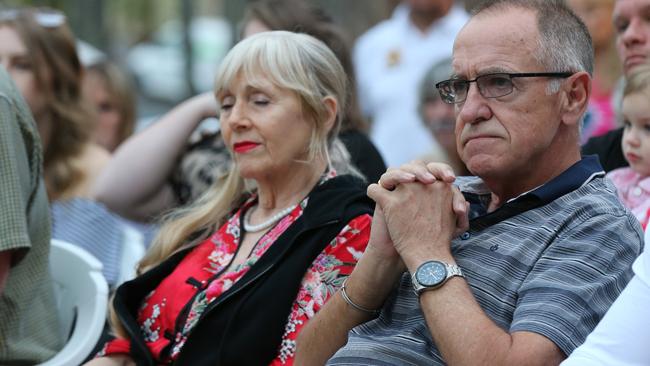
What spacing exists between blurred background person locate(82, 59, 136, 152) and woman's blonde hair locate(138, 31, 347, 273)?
3255 millimetres

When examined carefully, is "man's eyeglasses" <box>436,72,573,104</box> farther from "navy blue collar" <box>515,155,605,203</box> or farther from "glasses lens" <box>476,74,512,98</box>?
"navy blue collar" <box>515,155,605,203</box>

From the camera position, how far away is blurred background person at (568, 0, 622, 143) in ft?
18.0

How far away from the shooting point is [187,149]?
5000 millimetres

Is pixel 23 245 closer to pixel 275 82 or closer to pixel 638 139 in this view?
pixel 275 82

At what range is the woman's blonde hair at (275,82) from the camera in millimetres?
3545

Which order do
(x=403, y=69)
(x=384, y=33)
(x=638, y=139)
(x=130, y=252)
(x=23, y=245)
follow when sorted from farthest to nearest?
(x=384, y=33) < (x=403, y=69) < (x=130, y=252) < (x=638, y=139) < (x=23, y=245)

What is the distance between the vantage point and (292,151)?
11.7 ft

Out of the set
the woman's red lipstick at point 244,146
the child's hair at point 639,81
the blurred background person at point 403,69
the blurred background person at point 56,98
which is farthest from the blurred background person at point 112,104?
the child's hair at point 639,81

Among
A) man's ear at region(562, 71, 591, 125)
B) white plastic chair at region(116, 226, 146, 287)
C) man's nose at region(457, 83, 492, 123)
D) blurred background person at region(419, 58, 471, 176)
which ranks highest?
man's ear at region(562, 71, 591, 125)

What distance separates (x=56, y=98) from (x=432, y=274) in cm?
303

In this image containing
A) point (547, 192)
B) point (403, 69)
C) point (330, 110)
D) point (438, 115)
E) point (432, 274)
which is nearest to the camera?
point (432, 274)

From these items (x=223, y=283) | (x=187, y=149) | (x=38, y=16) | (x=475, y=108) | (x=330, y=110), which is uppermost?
(x=475, y=108)

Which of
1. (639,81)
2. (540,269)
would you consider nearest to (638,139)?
(639,81)

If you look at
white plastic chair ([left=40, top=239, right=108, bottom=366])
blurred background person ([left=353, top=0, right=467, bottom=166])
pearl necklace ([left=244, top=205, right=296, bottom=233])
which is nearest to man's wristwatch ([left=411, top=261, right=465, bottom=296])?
pearl necklace ([left=244, top=205, right=296, bottom=233])
